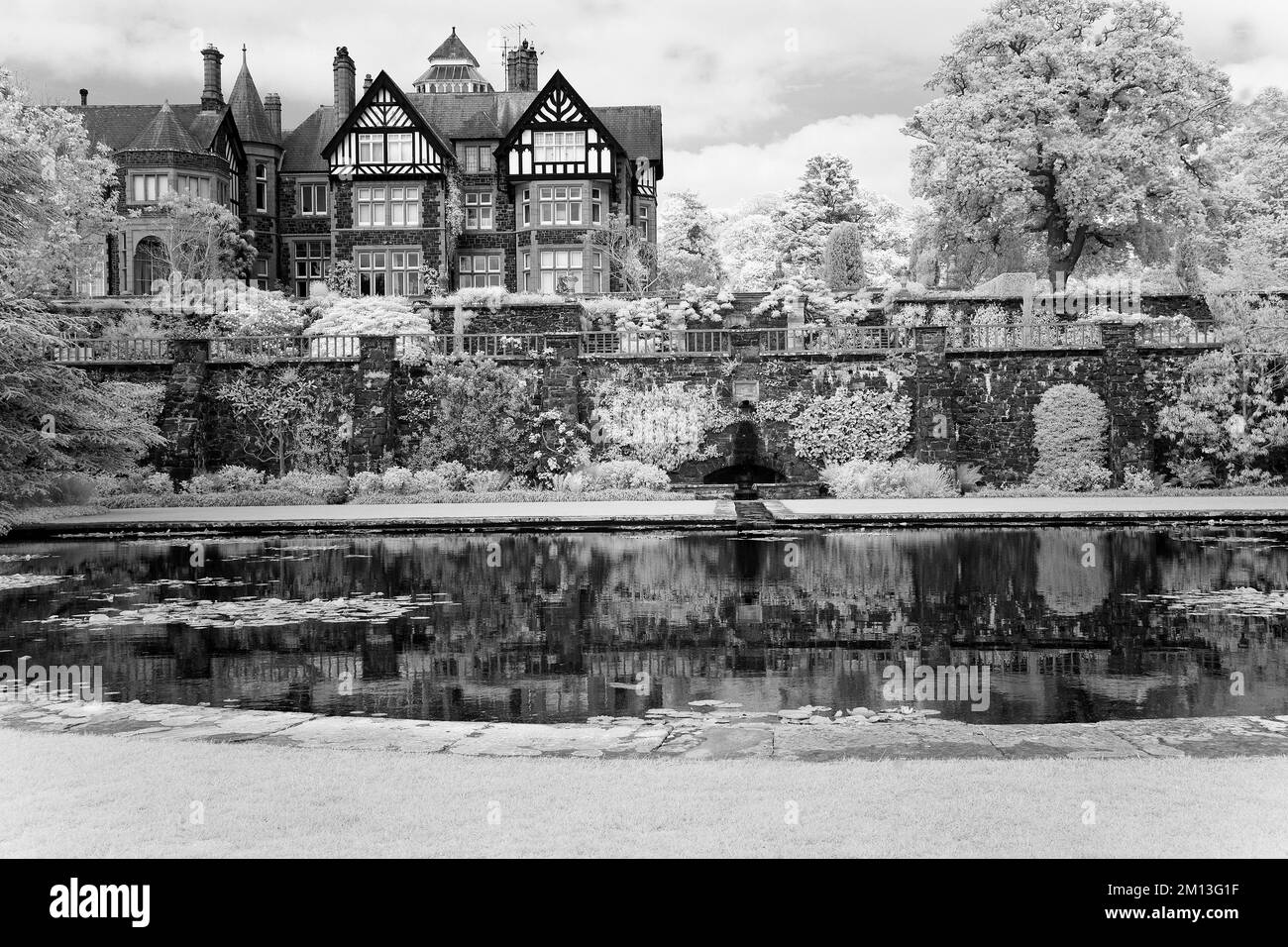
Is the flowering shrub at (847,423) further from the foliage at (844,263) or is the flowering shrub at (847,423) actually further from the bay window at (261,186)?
the bay window at (261,186)

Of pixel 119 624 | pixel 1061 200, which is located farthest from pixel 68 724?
pixel 1061 200

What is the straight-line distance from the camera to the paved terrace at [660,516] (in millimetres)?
23953

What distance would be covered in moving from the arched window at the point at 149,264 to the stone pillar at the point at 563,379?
83.2 feet

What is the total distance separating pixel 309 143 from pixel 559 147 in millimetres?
14276

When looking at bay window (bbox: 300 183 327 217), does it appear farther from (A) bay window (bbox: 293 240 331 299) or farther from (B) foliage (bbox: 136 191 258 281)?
(B) foliage (bbox: 136 191 258 281)

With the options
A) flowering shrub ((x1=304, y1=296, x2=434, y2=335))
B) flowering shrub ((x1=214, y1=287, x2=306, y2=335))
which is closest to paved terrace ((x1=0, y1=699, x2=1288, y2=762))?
flowering shrub ((x1=304, y1=296, x2=434, y2=335))

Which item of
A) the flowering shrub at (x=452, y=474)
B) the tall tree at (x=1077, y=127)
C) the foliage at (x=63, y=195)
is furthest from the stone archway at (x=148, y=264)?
the tall tree at (x=1077, y=127)

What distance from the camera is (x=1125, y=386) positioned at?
111 feet

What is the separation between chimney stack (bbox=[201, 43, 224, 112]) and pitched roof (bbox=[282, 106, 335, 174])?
395cm

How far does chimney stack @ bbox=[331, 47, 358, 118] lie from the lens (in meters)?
59.0

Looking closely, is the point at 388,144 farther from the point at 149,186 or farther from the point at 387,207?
the point at 149,186

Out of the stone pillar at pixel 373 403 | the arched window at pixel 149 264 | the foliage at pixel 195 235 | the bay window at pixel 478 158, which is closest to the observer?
the stone pillar at pixel 373 403
